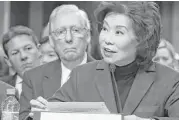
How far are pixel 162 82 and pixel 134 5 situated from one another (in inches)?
19.3

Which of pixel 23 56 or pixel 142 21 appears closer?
pixel 142 21

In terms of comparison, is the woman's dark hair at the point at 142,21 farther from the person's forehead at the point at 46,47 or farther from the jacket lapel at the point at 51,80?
the person's forehead at the point at 46,47

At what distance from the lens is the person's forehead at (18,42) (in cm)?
486

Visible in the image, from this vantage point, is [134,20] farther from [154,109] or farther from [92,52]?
[92,52]

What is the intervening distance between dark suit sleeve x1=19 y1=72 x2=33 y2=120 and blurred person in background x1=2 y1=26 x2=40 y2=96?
103 cm

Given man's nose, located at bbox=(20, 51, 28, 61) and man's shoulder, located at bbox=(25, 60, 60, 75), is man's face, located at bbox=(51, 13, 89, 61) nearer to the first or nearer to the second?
man's shoulder, located at bbox=(25, 60, 60, 75)

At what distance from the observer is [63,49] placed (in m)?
3.80

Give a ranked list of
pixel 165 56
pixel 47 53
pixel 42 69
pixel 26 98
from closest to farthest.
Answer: pixel 26 98, pixel 42 69, pixel 47 53, pixel 165 56

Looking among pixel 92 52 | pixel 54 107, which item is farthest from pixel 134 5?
pixel 92 52

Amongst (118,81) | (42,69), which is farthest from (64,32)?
(118,81)

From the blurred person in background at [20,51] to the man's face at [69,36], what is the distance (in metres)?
1.00

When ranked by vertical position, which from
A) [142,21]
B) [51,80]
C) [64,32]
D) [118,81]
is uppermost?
[142,21]

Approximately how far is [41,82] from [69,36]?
0.42 metres

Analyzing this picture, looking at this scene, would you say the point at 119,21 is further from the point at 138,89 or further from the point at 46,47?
the point at 46,47
